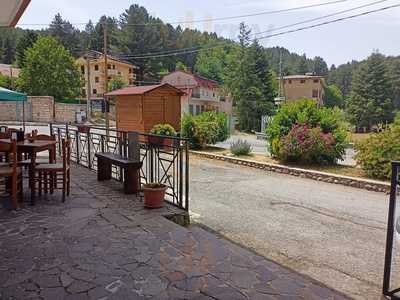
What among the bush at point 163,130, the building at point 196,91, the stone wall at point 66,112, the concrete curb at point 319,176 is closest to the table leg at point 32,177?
the concrete curb at point 319,176

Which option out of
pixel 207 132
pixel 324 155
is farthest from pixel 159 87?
pixel 324 155

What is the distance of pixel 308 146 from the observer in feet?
35.6

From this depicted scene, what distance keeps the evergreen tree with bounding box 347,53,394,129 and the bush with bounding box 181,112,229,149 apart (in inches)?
972

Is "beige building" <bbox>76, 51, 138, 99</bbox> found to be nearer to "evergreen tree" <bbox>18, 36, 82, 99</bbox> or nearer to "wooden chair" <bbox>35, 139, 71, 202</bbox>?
"evergreen tree" <bbox>18, 36, 82, 99</bbox>

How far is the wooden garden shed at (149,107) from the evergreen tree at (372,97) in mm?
25015

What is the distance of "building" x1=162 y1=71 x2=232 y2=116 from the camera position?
3481 centimetres

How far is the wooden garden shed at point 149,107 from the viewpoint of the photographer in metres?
15.6

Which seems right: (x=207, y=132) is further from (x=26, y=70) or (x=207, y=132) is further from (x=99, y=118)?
(x=26, y=70)

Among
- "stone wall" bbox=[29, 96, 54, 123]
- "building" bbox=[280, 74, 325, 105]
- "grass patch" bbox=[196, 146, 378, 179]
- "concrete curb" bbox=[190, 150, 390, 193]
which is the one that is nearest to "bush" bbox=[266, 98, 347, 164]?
"grass patch" bbox=[196, 146, 378, 179]

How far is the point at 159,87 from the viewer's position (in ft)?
51.7

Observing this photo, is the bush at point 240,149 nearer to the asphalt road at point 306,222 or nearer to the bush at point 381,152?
the asphalt road at point 306,222

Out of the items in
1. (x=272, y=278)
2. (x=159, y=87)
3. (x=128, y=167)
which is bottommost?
(x=272, y=278)

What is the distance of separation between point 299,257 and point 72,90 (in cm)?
3458

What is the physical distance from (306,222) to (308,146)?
5.62 meters
